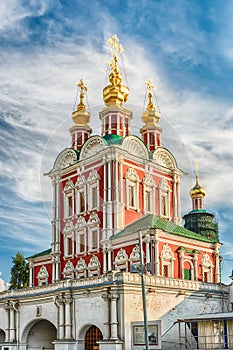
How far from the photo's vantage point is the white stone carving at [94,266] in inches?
1430

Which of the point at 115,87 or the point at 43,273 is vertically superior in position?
the point at 115,87

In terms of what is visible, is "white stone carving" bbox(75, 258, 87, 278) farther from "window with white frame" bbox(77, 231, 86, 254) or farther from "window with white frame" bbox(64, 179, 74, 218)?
"window with white frame" bbox(64, 179, 74, 218)

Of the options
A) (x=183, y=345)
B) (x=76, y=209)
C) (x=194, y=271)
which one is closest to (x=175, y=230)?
(x=194, y=271)

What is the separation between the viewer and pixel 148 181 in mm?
39000

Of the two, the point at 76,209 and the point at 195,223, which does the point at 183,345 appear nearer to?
the point at 76,209

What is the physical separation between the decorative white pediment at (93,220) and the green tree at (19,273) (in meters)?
21.9

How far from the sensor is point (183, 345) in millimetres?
25984

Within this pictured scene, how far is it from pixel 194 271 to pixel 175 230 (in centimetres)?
308

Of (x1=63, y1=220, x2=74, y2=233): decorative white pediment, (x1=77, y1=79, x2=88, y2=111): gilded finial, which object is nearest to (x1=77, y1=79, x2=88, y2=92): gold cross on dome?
(x1=77, y1=79, x2=88, y2=111): gilded finial

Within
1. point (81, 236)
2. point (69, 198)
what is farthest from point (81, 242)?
point (69, 198)

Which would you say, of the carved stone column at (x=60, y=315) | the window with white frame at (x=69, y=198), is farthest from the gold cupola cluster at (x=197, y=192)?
the carved stone column at (x=60, y=315)

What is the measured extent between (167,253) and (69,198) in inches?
404

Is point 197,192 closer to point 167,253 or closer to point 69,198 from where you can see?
point 69,198

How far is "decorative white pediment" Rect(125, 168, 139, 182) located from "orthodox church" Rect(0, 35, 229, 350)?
0.26 ft
